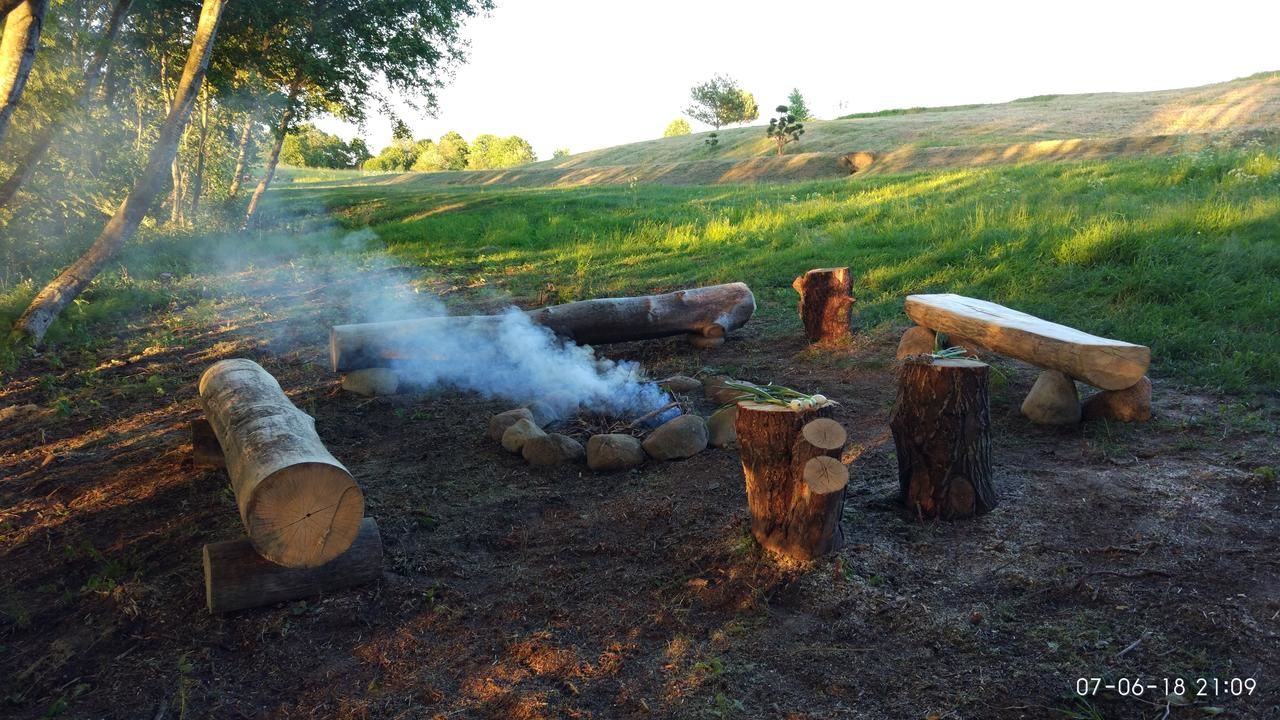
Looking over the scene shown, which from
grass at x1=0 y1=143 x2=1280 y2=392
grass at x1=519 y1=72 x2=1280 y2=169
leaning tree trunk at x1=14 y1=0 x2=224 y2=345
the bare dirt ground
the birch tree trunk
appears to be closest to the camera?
the bare dirt ground

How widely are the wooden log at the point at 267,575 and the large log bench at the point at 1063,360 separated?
3.70m

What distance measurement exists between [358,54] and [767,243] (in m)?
11.8

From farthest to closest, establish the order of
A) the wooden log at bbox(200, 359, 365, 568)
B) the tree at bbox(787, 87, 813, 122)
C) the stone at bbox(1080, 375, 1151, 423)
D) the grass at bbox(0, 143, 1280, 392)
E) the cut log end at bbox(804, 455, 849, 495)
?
the tree at bbox(787, 87, 813, 122) < the grass at bbox(0, 143, 1280, 392) < the stone at bbox(1080, 375, 1151, 423) < the cut log end at bbox(804, 455, 849, 495) < the wooden log at bbox(200, 359, 365, 568)

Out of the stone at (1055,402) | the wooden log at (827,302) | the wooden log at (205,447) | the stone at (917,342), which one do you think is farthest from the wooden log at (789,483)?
the wooden log at (827,302)

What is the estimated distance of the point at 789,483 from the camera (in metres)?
3.09

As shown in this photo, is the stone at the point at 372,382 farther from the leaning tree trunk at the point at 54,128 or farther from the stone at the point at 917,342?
the leaning tree trunk at the point at 54,128

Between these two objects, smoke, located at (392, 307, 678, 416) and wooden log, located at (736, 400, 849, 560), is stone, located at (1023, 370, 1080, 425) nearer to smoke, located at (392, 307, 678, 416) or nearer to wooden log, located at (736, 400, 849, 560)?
→ wooden log, located at (736, 400, 849, 560)

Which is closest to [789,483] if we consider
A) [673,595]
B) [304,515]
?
[673,595]

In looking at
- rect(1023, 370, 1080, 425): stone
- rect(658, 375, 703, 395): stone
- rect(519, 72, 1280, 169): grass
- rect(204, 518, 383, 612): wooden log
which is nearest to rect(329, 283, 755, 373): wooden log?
rect(658, 375, 703, 395): stone

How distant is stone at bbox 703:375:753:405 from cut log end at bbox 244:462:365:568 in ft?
8.84

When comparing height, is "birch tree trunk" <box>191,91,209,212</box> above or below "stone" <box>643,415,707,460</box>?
above

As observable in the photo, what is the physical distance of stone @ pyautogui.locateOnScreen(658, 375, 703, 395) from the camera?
215 inches

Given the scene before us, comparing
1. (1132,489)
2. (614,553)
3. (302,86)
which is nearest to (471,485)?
(614,553)

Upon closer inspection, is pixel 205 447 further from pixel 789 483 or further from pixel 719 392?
pixel 789 483
